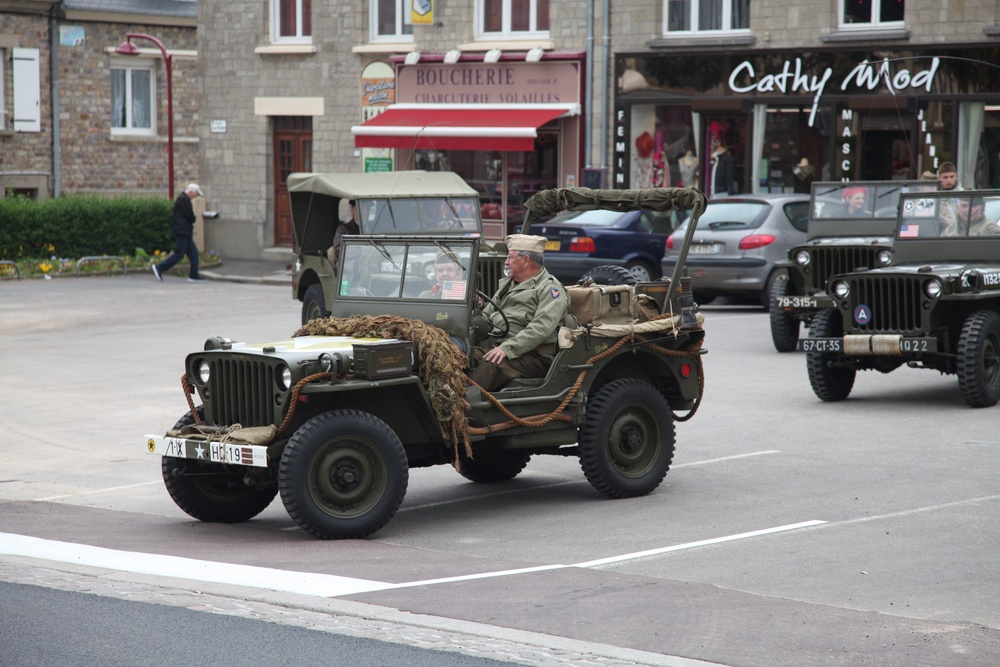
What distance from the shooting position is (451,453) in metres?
9.02

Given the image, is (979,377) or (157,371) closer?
(979,377)

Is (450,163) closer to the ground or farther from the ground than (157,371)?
farther from the ground

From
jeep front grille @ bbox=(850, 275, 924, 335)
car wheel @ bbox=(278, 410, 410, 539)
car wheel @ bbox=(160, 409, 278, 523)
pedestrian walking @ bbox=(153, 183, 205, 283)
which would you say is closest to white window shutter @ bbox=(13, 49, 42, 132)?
pedestrian walking @ bbox=(153, 183, 205, 283)

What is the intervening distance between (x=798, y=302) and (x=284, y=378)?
919 cm

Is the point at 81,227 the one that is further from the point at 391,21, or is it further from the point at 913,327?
the point at 913,327

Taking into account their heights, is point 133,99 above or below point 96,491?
above

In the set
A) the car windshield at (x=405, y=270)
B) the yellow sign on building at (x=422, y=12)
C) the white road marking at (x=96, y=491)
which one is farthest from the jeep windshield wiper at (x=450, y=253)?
the yellow sign on building at (x=422, y=12)

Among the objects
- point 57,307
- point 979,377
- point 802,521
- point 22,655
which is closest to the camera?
point 22,655

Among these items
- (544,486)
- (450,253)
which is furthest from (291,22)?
(450,253)

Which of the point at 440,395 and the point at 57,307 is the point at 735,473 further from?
the point at 57,307

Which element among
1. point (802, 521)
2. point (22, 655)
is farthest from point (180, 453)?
point (802, 521)

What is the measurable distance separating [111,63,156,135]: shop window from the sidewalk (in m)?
7.37

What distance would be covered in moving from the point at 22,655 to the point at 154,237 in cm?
2474

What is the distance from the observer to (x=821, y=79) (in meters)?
26.2
